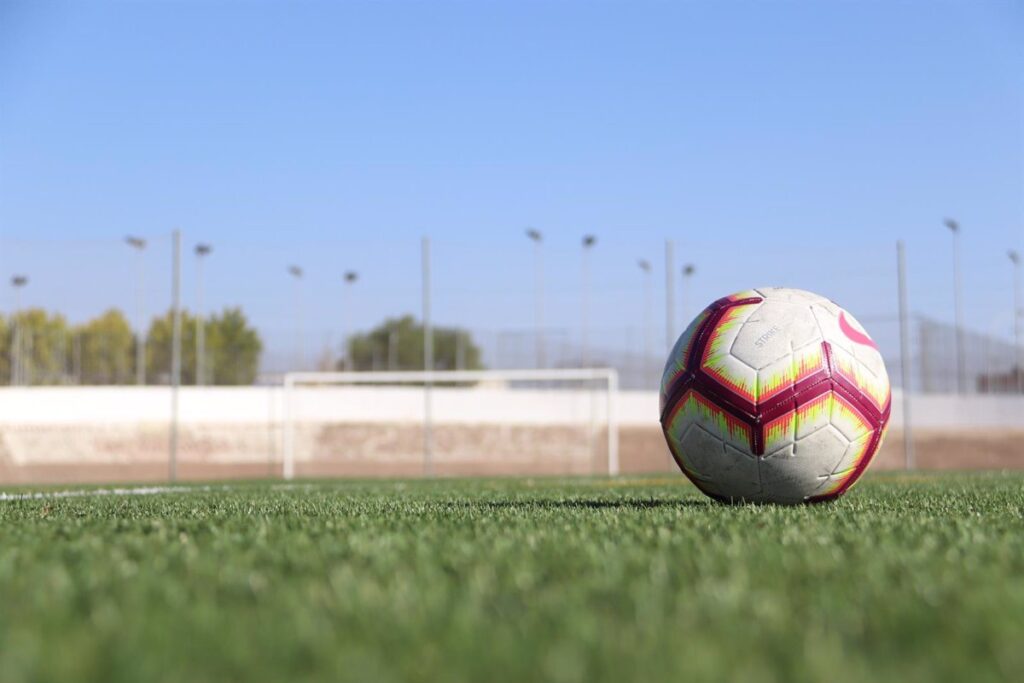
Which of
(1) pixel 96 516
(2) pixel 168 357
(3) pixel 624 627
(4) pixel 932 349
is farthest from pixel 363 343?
(3) pixel 624 627

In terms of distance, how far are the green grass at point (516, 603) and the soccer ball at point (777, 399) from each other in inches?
44.9

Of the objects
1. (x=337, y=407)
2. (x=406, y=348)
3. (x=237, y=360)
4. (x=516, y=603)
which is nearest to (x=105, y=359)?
(x=237, y=360)

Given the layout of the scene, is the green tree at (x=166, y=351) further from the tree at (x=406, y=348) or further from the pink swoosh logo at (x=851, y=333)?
the pink swoosh logo at (x=851, y=333)

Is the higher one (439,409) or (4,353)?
(4,353)

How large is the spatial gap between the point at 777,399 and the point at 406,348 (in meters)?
64.1

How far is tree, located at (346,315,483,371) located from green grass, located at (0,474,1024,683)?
4568cm

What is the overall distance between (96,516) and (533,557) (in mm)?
3488

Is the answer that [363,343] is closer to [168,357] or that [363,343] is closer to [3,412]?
[168,357]

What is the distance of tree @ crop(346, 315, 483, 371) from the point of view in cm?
5472

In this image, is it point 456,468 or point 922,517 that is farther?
point 456,468

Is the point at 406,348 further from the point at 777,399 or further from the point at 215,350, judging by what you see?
the point at 777,399

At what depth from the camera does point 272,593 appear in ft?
9.32

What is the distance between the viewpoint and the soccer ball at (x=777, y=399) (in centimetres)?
582

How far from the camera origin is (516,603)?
8.73ft
